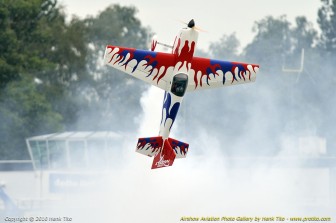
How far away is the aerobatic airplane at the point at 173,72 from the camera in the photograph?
34875 millimetres

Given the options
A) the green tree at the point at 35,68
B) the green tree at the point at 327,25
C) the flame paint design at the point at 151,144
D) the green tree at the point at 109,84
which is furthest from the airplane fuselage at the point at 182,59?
the green tree at the point at 327,25

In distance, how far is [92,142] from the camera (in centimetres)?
5838

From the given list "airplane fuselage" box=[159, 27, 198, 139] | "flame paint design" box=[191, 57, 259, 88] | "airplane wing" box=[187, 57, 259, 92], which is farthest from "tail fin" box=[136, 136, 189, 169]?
"flame paint design" box=[191, 57, 259, 88]

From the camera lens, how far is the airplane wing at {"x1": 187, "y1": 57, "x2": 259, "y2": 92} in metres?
36.0

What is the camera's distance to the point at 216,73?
36344 mm

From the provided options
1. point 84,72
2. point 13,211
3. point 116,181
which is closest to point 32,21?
point 84,72

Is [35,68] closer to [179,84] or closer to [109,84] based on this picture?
[109,84]

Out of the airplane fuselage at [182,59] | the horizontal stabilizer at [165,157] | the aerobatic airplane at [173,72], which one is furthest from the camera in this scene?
the horizontal stabilizer at [165,157]

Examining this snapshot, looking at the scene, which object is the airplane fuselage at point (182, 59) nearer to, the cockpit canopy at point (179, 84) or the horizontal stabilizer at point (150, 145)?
the cockpit canopy at point (179, 84)

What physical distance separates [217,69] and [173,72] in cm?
190

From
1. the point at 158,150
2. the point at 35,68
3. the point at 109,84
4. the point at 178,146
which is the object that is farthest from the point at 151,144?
the point at 109,84

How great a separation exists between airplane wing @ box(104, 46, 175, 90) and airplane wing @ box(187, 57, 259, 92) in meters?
0.91

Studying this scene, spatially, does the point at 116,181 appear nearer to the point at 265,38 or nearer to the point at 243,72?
the point at 243,72

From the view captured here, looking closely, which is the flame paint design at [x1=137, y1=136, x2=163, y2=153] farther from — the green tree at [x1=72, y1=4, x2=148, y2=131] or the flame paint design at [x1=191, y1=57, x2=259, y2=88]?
the green tree at [x1=72, y1=4, x2=148, y2=131]
